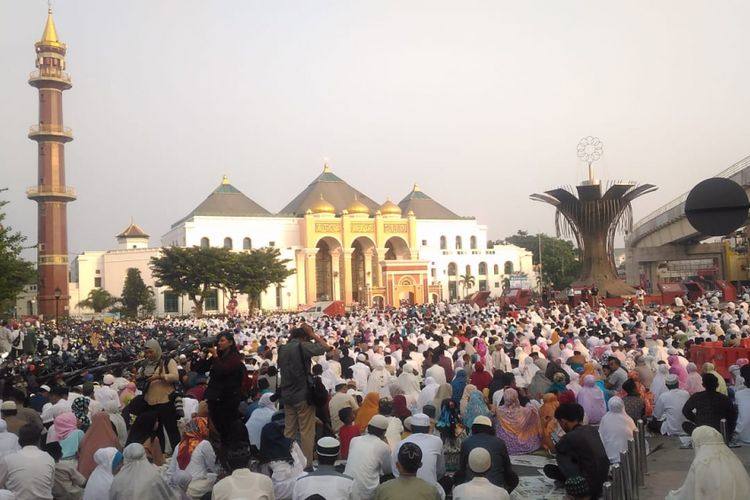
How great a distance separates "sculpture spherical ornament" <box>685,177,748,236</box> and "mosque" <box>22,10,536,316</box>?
49.8m

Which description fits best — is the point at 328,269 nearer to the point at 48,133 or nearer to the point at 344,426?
the point at 48,133

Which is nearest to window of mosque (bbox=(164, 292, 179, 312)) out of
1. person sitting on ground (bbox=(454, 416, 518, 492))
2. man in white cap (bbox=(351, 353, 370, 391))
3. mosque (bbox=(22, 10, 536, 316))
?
mosque (bbox=(22, 10, 536, 316))

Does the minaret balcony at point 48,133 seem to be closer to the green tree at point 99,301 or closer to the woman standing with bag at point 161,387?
the green tree at point 99,301

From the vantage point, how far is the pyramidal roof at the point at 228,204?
6166 cm

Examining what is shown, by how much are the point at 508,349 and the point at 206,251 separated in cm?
3525

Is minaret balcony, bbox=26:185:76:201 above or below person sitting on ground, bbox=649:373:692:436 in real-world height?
above

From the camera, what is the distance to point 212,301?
54.0 m

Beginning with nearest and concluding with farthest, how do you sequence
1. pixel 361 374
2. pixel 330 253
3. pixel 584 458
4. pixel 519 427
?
pixel 584 458, pixel 519 427, pixel 361 374, pixel 330 253

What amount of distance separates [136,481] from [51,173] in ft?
140

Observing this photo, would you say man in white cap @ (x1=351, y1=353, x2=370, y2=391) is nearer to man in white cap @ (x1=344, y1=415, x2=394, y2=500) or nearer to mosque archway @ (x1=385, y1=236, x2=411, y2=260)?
man in white cap @ (x1=344, y1=415, x2=394, y2=500)

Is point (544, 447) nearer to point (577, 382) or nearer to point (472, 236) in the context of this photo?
point (577, 382)

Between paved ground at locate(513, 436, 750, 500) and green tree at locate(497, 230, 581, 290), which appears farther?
green tree at locate(497, 230, 581, 290)

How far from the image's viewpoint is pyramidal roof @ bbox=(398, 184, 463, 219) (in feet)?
230

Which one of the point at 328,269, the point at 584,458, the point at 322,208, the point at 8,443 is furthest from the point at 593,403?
the point at 328,269
